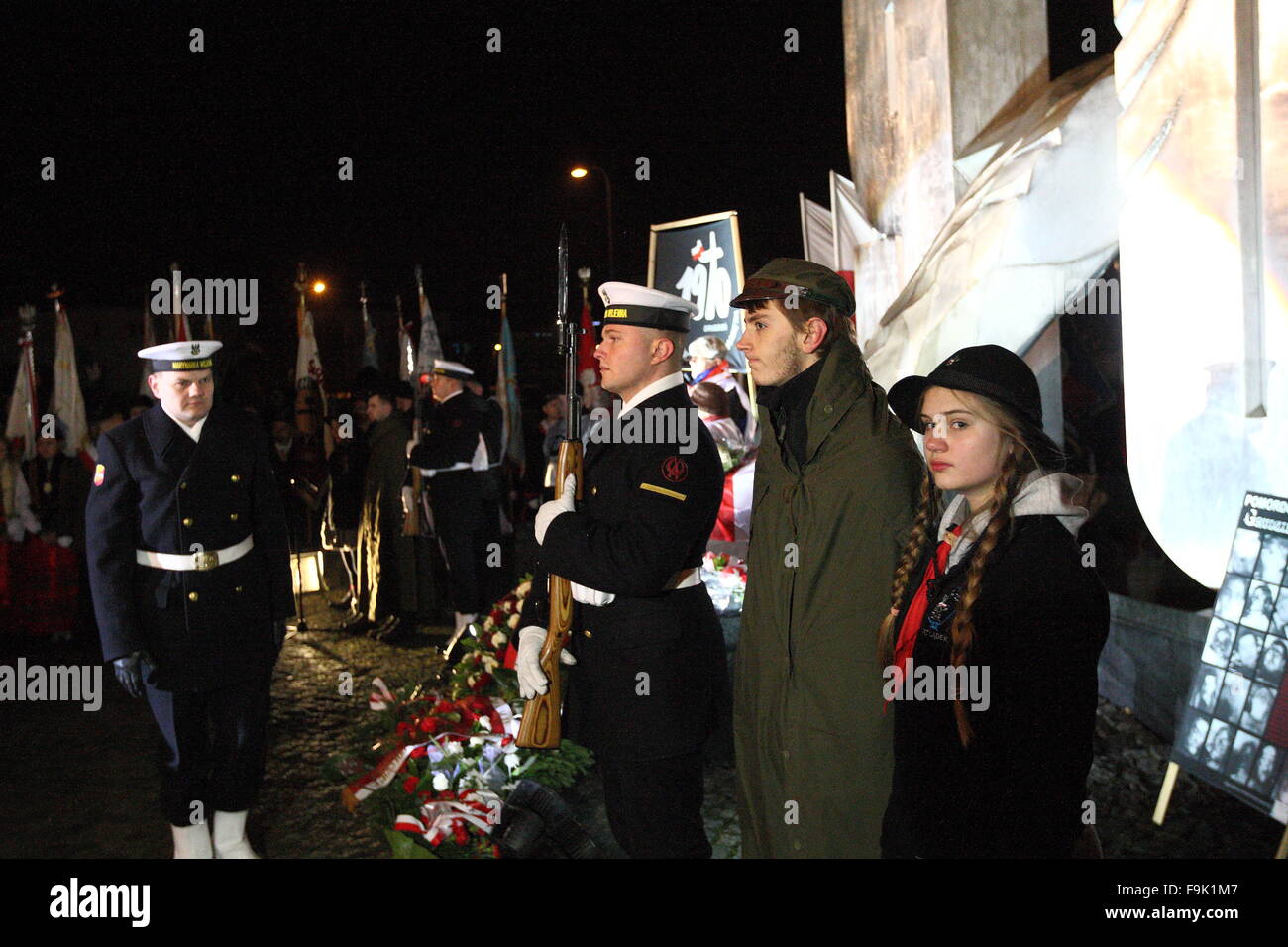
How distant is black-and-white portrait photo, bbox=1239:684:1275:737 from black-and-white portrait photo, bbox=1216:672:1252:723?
0.09 feet

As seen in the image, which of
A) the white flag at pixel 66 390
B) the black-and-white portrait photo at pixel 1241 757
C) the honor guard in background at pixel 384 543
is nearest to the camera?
the black-and-white portrait photo at pixel 1241 757

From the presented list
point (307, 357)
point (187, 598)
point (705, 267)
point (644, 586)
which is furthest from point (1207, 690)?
point (307, 357)

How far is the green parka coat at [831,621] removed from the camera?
2523 millimetres

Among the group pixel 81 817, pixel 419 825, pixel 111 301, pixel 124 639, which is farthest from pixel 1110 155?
pixel 111 301

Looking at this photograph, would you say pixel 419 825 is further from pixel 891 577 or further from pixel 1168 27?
pixel 1168 27

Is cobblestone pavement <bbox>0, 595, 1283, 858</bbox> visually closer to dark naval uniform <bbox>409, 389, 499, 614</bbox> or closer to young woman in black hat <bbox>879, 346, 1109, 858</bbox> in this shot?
dark naval uniform <bbox>409, 389, 499, 614</bbox>

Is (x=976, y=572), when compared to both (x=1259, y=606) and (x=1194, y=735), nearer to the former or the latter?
(x=1259, y=606)

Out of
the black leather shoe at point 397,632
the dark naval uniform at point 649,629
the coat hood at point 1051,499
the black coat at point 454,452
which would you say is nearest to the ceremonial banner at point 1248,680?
the dark naval uniform at point 649,629

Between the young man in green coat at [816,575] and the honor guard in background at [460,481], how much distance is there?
5.28m

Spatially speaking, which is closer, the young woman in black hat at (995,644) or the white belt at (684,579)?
the young woman in black hat at (995,644)

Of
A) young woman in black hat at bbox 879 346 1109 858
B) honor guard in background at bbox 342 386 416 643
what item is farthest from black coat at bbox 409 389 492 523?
young woman in black hat at bbox 879 346 1109 858

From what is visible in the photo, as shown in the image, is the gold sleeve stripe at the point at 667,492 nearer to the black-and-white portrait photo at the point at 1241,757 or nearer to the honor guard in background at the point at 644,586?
the honor guard in background at the point at 644,586

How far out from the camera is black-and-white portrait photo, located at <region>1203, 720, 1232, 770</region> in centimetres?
389

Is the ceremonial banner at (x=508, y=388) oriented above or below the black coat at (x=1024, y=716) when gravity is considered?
above
